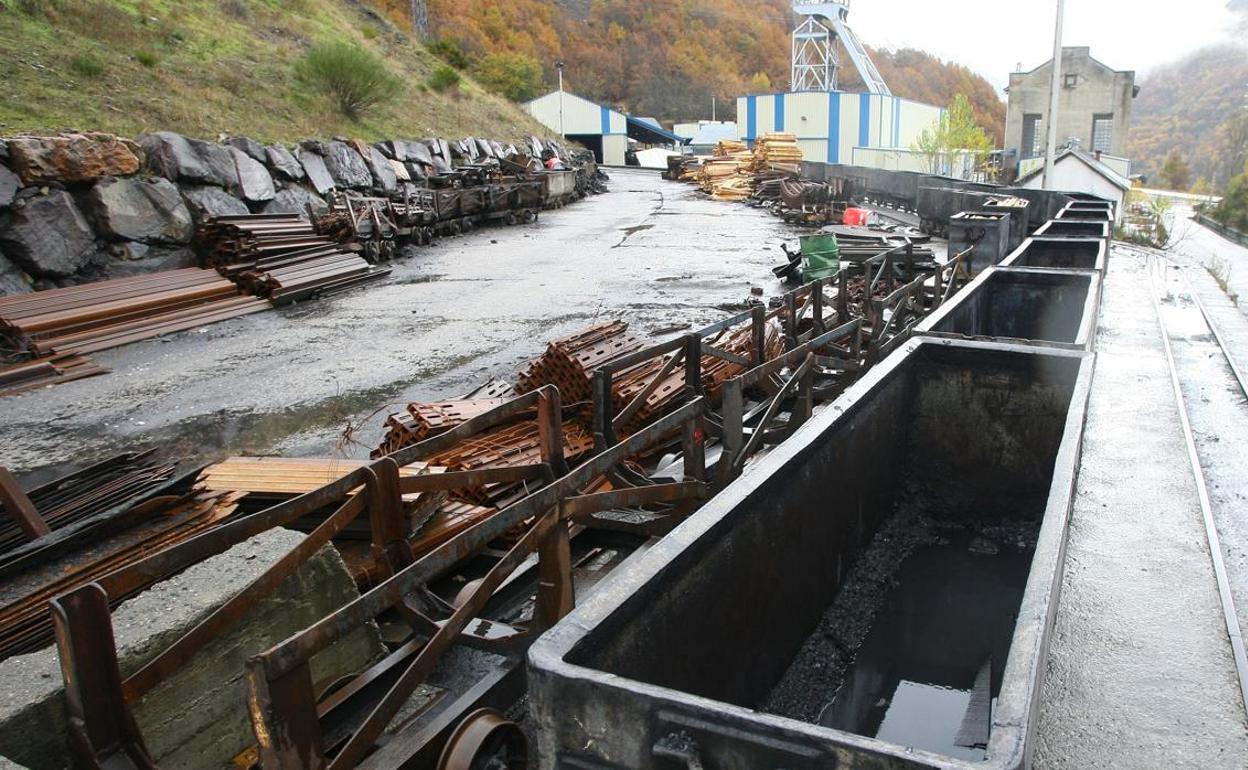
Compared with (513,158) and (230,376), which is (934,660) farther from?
(513,158)

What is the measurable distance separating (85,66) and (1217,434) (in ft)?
65.0

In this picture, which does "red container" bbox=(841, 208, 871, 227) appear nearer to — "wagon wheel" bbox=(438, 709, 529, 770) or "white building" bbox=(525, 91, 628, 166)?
"wagon wheel" bbox=(438, 709, 529, 770)

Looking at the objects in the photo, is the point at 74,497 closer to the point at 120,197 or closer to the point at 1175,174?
the point at 120,197

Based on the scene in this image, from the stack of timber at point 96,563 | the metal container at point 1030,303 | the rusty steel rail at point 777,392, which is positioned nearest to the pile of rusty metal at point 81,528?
the stack of timber at point 96,563

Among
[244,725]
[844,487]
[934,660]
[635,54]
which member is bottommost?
[934,660]

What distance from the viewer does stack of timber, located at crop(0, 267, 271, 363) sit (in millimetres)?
10852

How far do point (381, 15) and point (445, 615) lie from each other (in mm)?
40094

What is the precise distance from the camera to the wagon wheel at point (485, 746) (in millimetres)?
3314

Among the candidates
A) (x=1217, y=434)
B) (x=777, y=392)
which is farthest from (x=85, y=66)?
(x=1217, y=434)

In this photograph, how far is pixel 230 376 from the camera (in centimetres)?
1023

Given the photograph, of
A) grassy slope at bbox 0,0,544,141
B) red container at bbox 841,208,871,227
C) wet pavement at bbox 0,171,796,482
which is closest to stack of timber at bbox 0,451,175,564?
wet pavement at bbox 0,171,796,482

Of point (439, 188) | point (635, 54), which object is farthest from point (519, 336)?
point (635, 54)

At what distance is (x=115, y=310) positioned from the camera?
1199cm

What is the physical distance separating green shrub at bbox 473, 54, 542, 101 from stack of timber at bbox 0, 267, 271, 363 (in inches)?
2002
